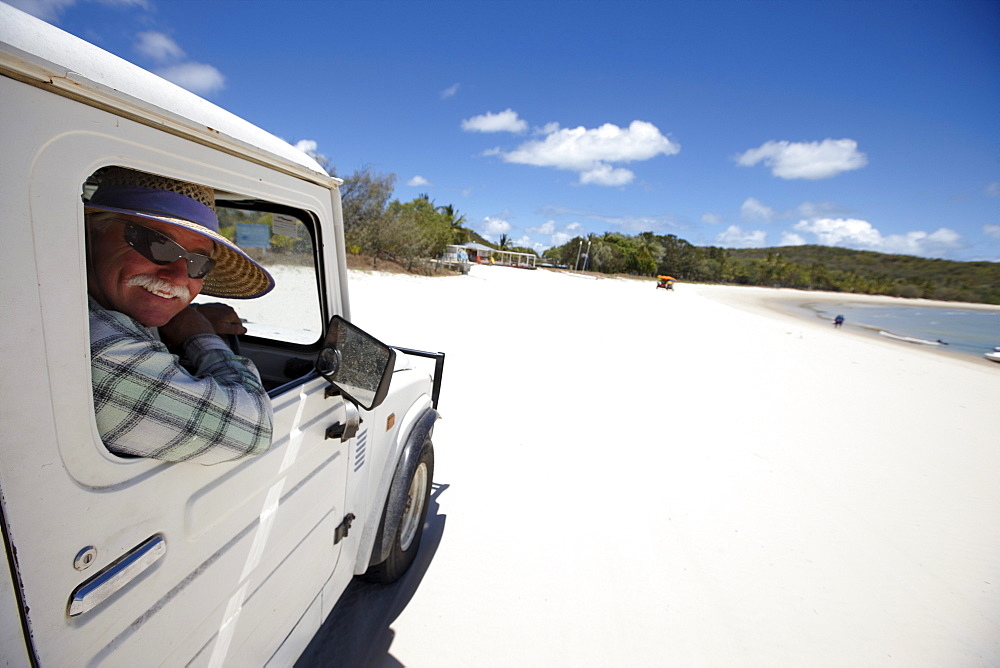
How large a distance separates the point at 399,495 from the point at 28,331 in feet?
5.46

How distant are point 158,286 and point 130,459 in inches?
16.4

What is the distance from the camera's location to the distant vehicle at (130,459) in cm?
69

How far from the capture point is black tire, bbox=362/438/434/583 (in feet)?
7.55

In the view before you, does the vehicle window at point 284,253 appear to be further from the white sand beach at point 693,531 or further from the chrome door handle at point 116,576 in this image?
the white sand beach at point 693,531

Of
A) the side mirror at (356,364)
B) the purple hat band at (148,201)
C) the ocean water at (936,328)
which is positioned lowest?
the ocean water at (936,328)

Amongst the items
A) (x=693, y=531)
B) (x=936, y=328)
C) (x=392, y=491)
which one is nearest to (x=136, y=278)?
(x=392, y=491)

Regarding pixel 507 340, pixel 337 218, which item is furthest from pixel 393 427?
pixel 507 340

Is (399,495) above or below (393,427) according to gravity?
below

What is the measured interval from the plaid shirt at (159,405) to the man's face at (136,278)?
0.06 m

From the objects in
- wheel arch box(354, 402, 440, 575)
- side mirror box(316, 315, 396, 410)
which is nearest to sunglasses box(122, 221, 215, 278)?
side mirror box(316, 315, 396, 410)

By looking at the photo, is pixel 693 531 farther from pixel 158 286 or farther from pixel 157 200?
pixel 157 200

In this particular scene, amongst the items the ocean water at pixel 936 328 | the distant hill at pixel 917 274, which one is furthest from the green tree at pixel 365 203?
the distant hill at pixel 917 274

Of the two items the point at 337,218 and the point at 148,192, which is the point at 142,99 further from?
the point at 337,218

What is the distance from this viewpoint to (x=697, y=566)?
9.50 ft
